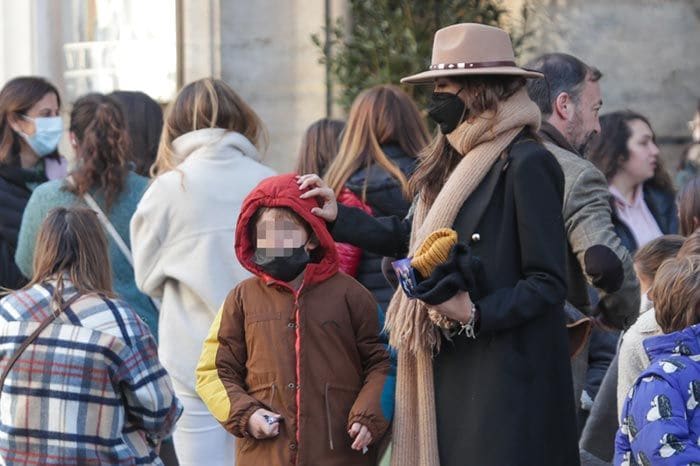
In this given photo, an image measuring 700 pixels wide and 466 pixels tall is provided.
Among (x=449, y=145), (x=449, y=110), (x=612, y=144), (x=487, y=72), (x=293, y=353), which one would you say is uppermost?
(x=487, y=72)

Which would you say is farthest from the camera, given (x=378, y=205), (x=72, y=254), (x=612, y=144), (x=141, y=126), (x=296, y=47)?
(x=296, y=47)

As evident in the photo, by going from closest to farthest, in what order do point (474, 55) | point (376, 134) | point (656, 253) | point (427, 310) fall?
point (427, 310) < point (474, 55) < point (656, 253) < point (376, 134)

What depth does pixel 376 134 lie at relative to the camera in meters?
6.42

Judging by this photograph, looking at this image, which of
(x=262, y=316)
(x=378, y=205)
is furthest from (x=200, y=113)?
(x=262, y=316)

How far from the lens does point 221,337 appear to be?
182 inches

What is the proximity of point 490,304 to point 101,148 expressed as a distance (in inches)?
115

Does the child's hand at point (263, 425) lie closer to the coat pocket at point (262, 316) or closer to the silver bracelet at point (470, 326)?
the coat pocket at point (262, 316)

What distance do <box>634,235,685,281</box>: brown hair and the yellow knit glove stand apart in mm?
1921

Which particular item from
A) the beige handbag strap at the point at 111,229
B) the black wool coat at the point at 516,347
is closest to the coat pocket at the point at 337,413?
the black wool coat at the point at 516,347

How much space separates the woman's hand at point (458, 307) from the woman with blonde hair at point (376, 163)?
208cm

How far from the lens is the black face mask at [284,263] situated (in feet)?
14.9

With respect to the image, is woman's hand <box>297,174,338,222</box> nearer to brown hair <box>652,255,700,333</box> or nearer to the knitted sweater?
brown hair <box>652,255,700,333</box>

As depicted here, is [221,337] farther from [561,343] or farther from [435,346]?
[561,343]

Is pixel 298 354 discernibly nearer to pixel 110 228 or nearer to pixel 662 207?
pixel 110 228
